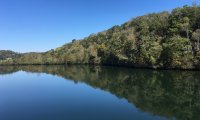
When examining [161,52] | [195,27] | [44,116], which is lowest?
[44,116]

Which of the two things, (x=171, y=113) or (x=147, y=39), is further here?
(x=147, y=39)

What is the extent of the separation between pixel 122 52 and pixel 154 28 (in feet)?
48.0

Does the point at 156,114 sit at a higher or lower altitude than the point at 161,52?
lower

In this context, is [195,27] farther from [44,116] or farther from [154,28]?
[44,116]

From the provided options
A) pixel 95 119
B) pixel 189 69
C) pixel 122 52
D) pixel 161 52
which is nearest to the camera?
pixel 95 119

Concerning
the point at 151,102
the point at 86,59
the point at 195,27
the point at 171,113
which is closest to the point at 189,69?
the point at 195,27

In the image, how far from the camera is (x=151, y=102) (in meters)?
26.4

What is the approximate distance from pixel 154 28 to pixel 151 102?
197 ft

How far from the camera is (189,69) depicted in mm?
60656

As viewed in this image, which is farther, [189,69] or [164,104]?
[189,69]

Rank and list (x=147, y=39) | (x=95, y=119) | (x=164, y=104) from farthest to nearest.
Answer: (x=147, y=39) < (x=164, y=104) < (x=95, y=119)

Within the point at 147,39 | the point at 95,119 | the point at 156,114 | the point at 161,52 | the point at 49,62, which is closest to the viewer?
the point at 95,119

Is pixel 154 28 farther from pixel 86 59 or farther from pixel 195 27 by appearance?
pixel 86 59

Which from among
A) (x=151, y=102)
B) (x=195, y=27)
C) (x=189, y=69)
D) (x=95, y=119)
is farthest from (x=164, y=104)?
(x=195, y=27)
